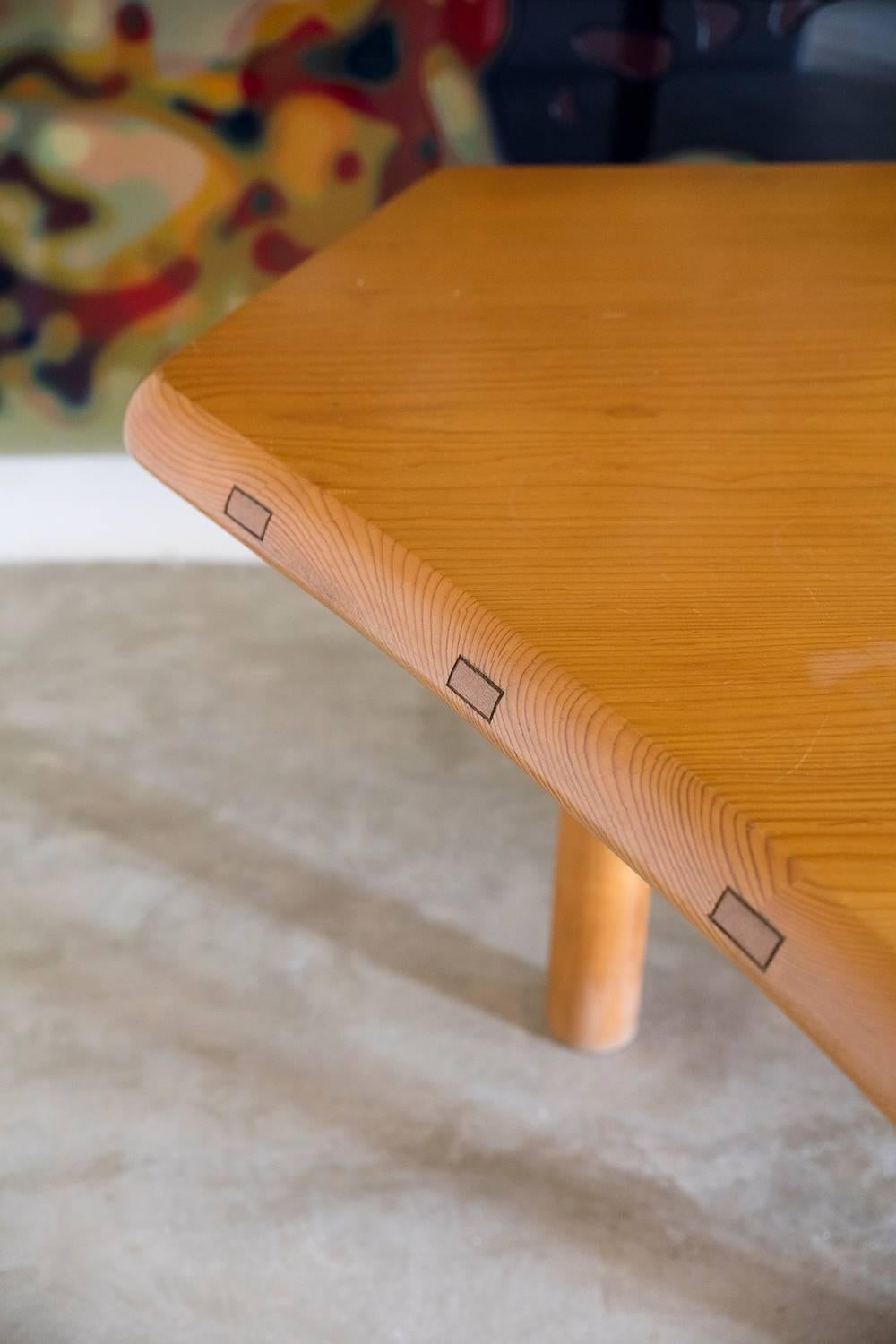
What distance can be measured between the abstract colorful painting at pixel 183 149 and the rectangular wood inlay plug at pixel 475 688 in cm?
73

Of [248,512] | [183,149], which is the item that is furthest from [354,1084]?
[183,149]

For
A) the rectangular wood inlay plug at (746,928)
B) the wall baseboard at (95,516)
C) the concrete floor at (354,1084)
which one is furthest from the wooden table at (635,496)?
the wall baseboard at (95,516)

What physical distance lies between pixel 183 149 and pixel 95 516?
41 centimetres

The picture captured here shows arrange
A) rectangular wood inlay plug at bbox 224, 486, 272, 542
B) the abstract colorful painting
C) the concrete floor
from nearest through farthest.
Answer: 1. rectangular wood inlay plug at bbox 224, 486, 272, 542
2. the concrete floor
3. the abstract colorful painting

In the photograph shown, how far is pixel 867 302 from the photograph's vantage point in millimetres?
655

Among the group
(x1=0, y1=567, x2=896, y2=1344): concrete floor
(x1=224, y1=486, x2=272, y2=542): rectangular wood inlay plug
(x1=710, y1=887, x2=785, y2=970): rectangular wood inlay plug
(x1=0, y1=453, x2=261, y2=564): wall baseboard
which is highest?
(x1=224, y1=486, x2=272, y2=542): rectangular wood inlay plug

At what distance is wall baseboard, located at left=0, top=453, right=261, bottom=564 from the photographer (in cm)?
124

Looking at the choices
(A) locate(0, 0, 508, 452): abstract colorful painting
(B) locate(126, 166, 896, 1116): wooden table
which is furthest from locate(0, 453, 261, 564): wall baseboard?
(B) locate(126, 166, 896, 1116): wooden table

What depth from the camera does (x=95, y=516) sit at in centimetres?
129

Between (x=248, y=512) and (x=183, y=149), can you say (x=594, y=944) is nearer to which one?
(x=248, y=512)

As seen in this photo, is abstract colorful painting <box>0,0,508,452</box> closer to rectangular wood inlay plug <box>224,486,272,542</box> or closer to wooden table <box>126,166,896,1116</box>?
wooden table <box>126,166,896,1116</box>

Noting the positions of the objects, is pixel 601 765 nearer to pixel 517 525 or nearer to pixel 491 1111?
pixel 517 525

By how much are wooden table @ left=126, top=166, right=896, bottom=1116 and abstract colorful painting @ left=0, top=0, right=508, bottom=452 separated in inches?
12.3

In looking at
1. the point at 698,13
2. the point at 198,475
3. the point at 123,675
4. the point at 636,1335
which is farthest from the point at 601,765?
the point at 123,675
